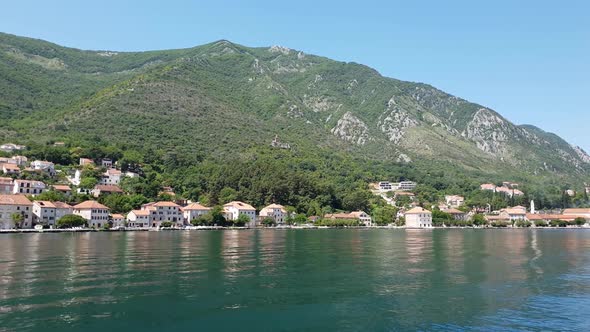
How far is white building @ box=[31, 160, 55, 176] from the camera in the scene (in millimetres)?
127938

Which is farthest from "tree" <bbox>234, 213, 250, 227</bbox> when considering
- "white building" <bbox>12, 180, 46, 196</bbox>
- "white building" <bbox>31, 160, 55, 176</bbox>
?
"white building" <bbox>31, 160, 55, 176</bbox>

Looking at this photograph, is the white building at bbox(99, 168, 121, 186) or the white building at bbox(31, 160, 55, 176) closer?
the white building at bbox(31, 160, 55, 176)

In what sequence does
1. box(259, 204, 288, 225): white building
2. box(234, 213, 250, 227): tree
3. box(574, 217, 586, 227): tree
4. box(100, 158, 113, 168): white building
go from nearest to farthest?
box(234, 213, 250, 227): tree, box(259, 204, 288, 225): white building, box(100, 158, 113, 168): white building, box(574, 217, 586, 227): tree

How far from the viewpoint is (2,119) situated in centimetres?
18650

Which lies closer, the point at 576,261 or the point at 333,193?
the point at 576,261

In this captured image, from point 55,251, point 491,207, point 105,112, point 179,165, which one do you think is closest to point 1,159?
point 179,165

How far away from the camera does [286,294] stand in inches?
1091

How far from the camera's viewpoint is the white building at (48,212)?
99.9 metres

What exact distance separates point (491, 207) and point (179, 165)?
404ft

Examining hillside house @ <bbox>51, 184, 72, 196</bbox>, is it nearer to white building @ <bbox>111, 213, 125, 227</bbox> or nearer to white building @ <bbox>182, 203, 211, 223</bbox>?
white building @ <bbox>111, 213, 125, 227</bbox>

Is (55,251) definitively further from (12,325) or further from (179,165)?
(179,165)

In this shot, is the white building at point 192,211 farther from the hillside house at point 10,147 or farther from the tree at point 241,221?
the hillside house at point 10,147

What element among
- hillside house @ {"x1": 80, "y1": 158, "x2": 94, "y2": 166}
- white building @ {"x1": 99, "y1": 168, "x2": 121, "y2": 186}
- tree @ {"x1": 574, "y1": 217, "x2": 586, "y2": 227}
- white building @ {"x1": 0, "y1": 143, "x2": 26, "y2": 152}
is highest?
white building @ {"x1": 0, "y1": 143, "x2": 26, "y2": 152}

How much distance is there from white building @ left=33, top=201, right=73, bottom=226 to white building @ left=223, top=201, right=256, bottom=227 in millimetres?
41081
